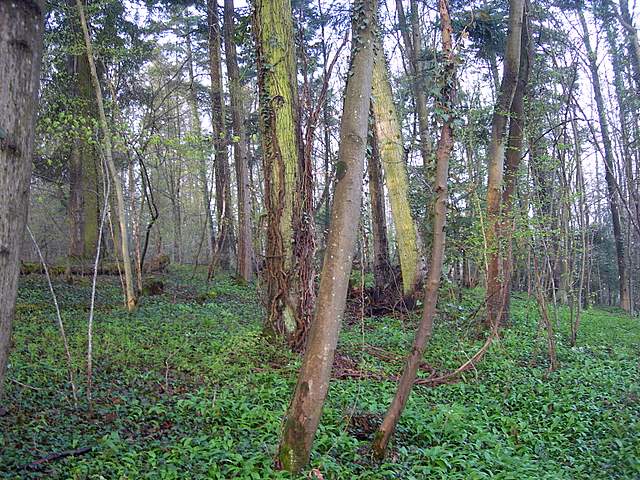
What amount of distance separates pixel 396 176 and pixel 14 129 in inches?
408

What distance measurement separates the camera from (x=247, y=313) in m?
10.6

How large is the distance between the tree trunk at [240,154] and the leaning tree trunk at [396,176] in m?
4.73

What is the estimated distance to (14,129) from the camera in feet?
6.35

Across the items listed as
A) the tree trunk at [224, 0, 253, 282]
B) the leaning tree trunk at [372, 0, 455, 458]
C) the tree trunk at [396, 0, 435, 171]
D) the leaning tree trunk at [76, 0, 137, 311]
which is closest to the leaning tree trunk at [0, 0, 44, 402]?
the leaning tree trunk at [372, 0, 455, 458]

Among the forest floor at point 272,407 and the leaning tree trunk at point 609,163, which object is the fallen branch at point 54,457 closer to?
the forest floor at point 272,407

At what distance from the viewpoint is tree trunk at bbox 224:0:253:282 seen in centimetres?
1515

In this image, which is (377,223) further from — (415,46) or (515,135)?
(415,46)

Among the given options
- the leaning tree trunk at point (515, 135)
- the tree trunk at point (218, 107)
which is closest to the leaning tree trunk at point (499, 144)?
the leaning tree trunk at point (515, 135)

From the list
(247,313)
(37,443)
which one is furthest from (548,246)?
(37,443)

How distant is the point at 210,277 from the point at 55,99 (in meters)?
6.58

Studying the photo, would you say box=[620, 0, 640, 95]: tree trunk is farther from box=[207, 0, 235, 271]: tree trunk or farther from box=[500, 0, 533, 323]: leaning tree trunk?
box=[207, 0, 235, 271]: tree trunk

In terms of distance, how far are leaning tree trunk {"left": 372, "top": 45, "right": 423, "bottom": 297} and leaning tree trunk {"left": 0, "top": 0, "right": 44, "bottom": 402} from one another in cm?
1011

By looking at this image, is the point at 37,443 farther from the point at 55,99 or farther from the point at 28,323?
the point at 55,99

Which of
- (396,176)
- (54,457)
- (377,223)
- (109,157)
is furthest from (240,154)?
(54,457)
